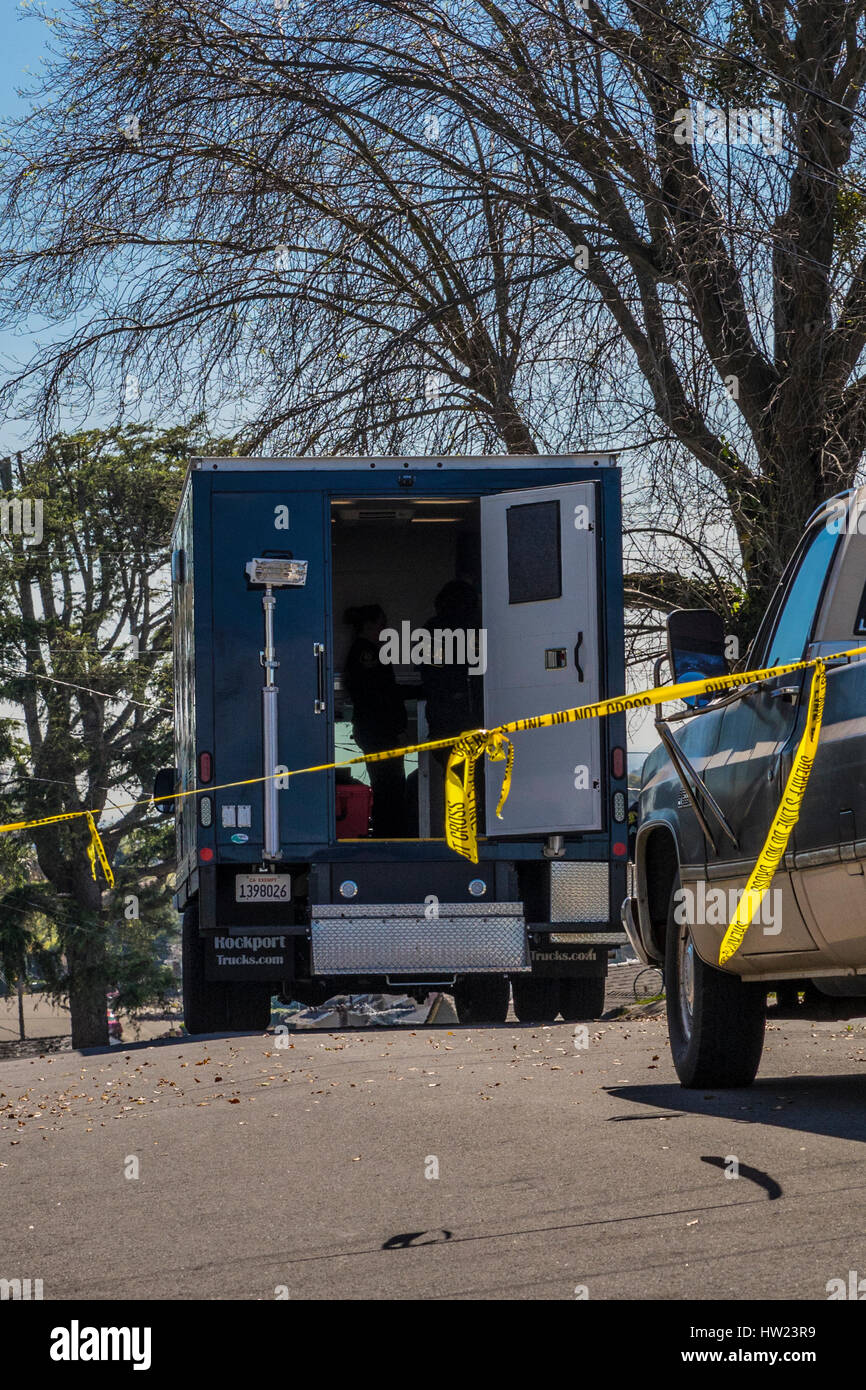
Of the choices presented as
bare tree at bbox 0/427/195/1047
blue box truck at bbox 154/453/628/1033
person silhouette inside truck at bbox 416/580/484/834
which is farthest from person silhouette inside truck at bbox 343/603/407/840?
bare tree at bbox 0/427/195/1047

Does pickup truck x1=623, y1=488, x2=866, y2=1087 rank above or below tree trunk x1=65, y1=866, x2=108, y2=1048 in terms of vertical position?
above

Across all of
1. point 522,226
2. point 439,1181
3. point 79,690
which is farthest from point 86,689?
point 439,1181

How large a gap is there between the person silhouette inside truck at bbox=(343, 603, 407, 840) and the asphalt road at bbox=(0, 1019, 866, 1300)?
4.70 metres

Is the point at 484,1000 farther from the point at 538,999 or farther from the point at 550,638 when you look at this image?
the point at 550,638

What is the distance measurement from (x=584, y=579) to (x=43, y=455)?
24.8 feet

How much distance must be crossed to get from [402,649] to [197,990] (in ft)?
10.3

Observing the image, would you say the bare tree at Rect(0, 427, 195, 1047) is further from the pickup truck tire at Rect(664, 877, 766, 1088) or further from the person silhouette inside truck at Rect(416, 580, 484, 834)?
the pickup truck tire at Rect(664, 877, 766, 1088)

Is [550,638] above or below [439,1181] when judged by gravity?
above

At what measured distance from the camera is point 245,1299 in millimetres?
4453

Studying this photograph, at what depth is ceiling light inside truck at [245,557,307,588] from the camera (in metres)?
11.7

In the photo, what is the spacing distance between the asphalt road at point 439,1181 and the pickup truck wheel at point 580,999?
Answer: 332cm

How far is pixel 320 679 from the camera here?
1186cm

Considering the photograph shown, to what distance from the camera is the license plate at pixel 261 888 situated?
11891 millimetres
